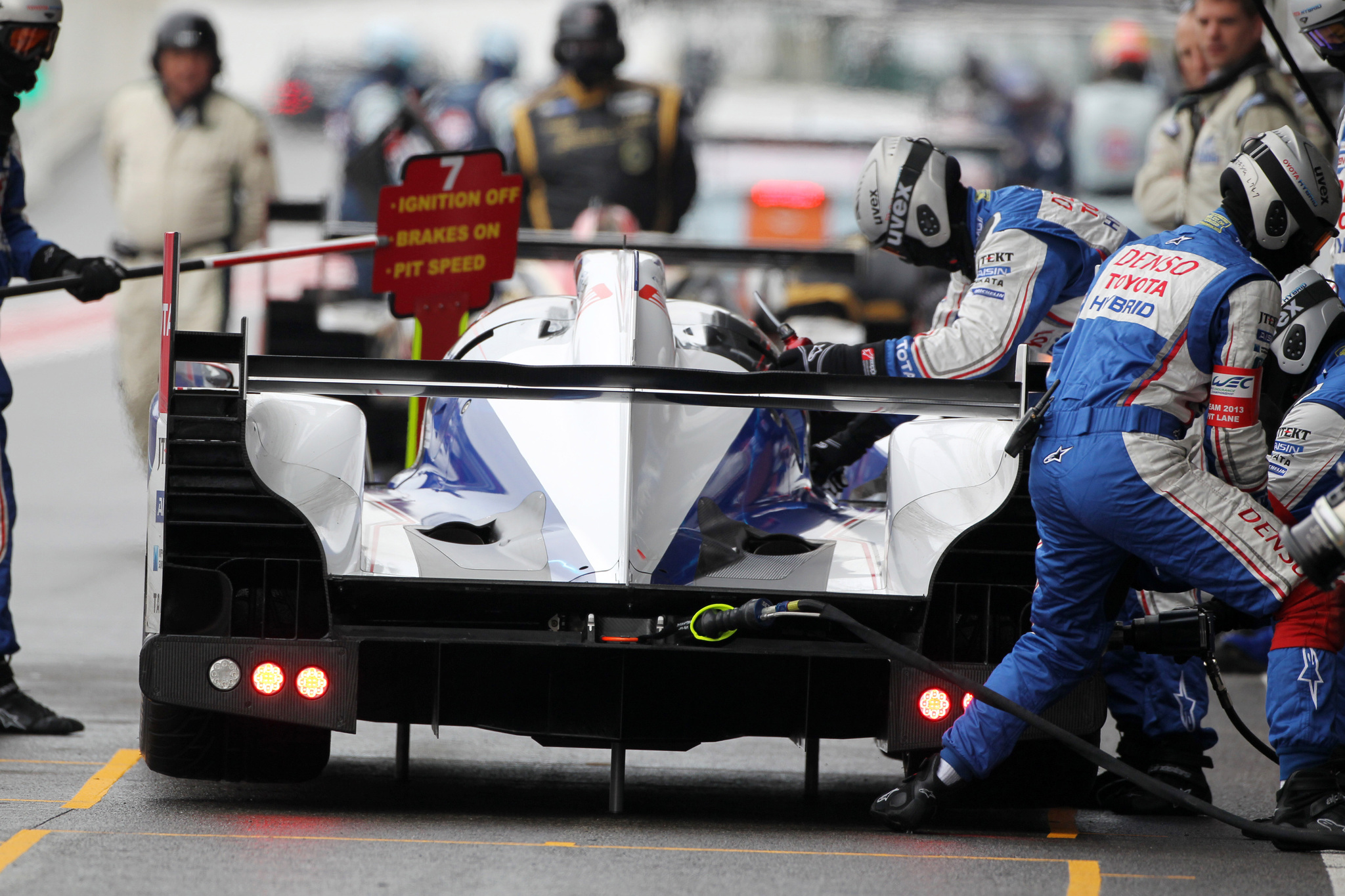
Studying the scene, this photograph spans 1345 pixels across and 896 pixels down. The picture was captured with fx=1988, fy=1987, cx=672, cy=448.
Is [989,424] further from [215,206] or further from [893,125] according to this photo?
[893,125]

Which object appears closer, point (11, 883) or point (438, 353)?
point (11, 883)

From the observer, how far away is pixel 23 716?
253 inches

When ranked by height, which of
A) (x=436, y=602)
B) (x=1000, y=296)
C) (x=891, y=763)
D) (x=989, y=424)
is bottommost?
(x=891, y=763)

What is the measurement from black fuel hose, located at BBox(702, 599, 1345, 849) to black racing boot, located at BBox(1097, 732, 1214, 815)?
76cm

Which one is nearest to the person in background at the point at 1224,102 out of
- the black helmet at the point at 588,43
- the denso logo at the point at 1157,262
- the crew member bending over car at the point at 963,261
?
the crew member bending over car at the point at 963,261

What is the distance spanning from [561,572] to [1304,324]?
240 centimetres

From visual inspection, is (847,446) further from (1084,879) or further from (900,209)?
(1084,879)

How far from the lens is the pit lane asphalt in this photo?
446 centimetres

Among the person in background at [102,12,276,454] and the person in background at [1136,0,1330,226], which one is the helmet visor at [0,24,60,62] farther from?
the person in background at [1136,0,1330,226]

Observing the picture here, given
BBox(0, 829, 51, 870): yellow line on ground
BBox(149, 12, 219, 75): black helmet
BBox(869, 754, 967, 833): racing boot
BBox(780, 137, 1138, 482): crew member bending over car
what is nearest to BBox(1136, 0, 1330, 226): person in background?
BBox(780, 137, 1138, 482): crew member bending over car

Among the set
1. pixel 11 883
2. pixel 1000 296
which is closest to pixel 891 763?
pixel 1000 296

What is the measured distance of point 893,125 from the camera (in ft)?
86.1

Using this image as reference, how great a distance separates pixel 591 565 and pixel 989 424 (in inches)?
45.8

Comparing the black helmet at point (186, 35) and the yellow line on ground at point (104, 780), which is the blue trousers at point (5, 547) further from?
the black helmet at point (186, 35)
